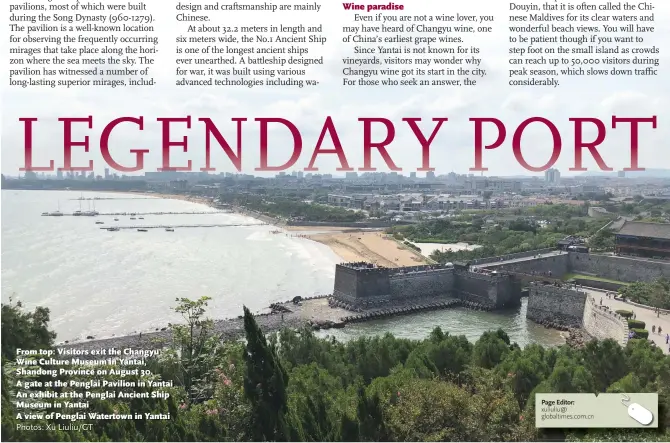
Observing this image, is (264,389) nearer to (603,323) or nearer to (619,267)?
(603,323)

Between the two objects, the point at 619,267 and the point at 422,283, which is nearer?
the point at 422,283

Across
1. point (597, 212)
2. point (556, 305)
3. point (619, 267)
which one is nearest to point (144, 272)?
point (556, 305)

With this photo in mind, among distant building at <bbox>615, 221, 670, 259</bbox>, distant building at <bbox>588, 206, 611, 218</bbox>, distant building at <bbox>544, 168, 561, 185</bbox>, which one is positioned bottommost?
distant building at <bbox>615, 221, 670, 259</bbox>

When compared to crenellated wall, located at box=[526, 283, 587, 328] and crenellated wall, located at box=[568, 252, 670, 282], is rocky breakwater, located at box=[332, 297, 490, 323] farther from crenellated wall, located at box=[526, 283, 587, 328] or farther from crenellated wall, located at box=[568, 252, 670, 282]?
crenellated wall, located at box=[568, 252, 670, 282]

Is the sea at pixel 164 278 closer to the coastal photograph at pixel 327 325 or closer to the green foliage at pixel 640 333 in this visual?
the coastal photograph at pixel 327 325

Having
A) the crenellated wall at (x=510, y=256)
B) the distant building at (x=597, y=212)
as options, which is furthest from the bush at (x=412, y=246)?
the distant building at (x=597, y=212)

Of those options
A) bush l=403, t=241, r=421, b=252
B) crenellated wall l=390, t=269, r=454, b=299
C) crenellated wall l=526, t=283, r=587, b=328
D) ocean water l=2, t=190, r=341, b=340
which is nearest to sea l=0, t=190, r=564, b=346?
ocean water l=2, t=190, r=341, b=340
